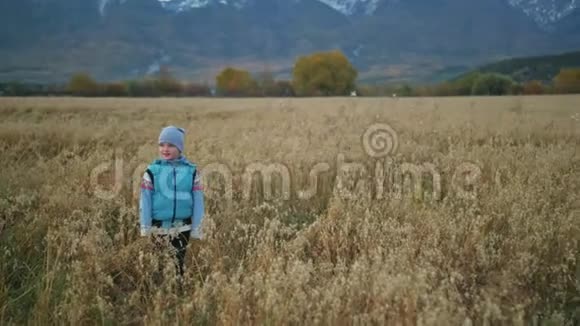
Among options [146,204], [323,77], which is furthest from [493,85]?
[146,204]

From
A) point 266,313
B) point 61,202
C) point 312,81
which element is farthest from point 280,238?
point 312,81

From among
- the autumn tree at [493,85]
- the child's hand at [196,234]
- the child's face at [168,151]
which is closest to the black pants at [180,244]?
the child's hand at [196,234]

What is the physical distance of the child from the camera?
4.02 metres

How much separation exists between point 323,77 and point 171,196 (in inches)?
3162

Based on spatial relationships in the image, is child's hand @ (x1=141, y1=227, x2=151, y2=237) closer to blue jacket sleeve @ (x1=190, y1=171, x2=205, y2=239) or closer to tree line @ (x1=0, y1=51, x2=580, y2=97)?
blue jacket sleeve @ (x1=190, y1=171, x2=205, y2=239)

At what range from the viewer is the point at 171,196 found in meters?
4.08

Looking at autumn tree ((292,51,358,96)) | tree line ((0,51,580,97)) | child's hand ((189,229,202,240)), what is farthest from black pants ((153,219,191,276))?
autumn tree ((292,51,358,96))

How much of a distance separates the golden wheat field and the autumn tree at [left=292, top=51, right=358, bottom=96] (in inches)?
2870

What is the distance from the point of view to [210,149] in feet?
28.6

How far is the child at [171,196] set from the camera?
402 cm

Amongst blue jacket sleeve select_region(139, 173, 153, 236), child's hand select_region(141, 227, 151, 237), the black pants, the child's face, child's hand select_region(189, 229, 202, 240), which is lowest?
the black pants

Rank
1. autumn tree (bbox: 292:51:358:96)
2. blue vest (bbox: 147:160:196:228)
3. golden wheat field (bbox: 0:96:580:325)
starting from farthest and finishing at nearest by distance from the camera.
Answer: autumn tree (bbox: 292:51:358:96)
blue vest (bbox: 147:160:196:228)
golden wheat field (bbox: 0:96:580:325)

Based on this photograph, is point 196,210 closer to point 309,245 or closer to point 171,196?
point 171,196

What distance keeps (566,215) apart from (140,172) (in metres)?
5.30
